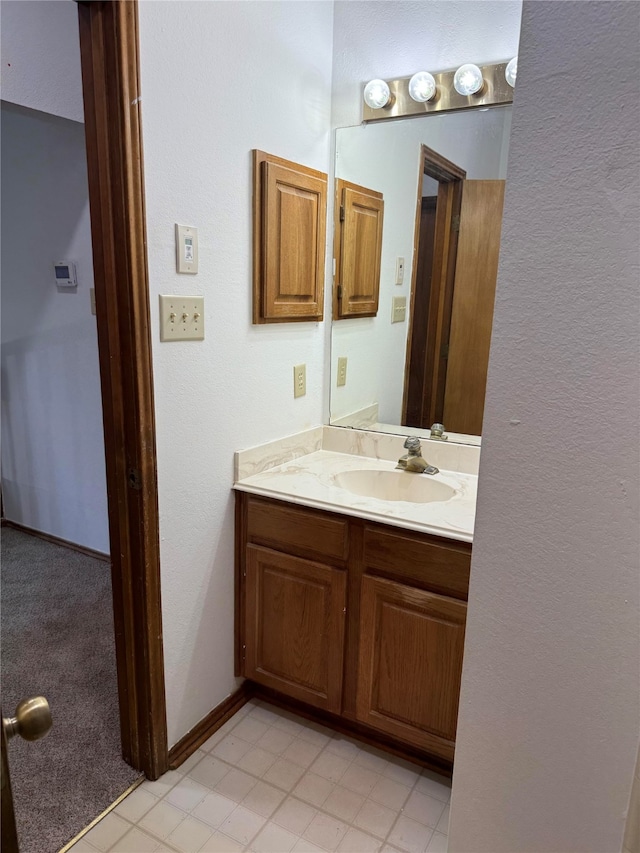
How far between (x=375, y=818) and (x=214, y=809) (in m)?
0.44

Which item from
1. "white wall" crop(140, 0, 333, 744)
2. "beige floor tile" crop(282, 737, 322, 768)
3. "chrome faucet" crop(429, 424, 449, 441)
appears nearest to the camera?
"white wall" crop(140, 0, 333, 744)

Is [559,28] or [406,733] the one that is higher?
[559,28]

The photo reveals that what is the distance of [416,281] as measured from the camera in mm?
2023

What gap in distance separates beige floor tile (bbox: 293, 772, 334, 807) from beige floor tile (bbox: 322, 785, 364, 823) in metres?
→ 0.02

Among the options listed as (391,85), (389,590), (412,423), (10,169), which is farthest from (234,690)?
(10,169)

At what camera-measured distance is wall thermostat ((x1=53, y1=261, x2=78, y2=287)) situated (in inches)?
102

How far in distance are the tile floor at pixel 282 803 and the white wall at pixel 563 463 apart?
34.9 inches

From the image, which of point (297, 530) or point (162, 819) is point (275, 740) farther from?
point (297, 530)

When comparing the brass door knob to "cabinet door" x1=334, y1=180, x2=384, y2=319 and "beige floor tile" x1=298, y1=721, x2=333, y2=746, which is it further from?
"cabinet door" x1=334, y1=180, x2=384, y2=319

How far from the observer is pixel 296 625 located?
5.89ft

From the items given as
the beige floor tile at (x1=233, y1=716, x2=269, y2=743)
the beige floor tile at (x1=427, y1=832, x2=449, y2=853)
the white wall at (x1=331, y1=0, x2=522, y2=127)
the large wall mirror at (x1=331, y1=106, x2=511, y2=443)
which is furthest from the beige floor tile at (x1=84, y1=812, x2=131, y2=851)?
the white wall at (x1=331, y1=0, x2=522, y2=127)

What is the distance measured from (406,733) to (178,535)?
0.87 metres

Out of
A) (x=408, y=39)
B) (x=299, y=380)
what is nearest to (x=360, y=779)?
(x=299, y=380)

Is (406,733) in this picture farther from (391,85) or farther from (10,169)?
(10,169)
